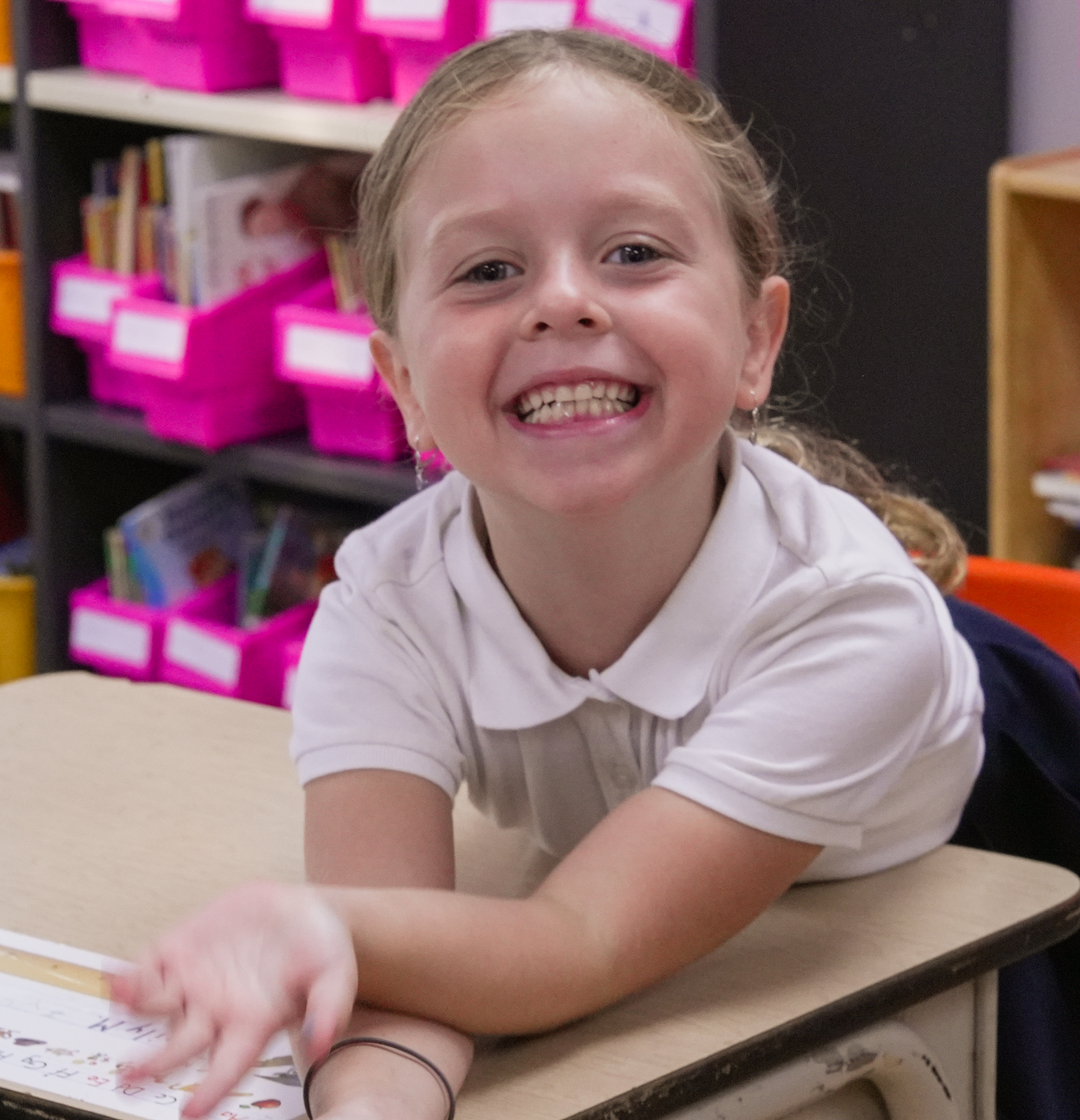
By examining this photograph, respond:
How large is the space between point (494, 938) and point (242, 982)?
0.49 feet

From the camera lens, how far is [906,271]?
205cm

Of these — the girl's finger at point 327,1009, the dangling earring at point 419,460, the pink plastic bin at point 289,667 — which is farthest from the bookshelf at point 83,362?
the girl's finger at point 327,1009

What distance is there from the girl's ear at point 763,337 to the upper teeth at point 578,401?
12 cm

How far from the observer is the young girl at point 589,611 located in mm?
883

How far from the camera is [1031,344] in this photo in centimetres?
198

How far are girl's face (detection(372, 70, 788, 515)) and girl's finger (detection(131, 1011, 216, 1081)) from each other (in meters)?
0.34

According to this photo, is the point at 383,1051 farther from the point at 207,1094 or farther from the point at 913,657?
the point at 913,657

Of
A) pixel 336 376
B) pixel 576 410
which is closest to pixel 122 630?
pixel 336 376

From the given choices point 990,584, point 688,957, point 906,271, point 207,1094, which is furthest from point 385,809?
point 906,271

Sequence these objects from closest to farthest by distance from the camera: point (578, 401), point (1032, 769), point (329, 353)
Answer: point (578, 401) → point (1032, 769) → point (329, 353)

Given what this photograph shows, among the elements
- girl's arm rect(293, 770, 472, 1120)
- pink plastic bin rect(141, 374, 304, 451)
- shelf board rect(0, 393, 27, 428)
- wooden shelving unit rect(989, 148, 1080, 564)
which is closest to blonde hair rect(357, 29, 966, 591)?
girl's arm rect(293, 770, 472, 1120)

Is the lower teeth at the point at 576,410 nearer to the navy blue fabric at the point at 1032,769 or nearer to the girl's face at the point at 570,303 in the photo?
the girl's face at the point at 570,303

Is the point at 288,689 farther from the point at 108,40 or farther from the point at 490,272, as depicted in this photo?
the point at 490,272

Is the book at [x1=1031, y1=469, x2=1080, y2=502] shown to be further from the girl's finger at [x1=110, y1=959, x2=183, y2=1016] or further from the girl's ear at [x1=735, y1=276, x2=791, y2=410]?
the girl's finger at [x1=110, y1=959, x2=183, y2=1016]
